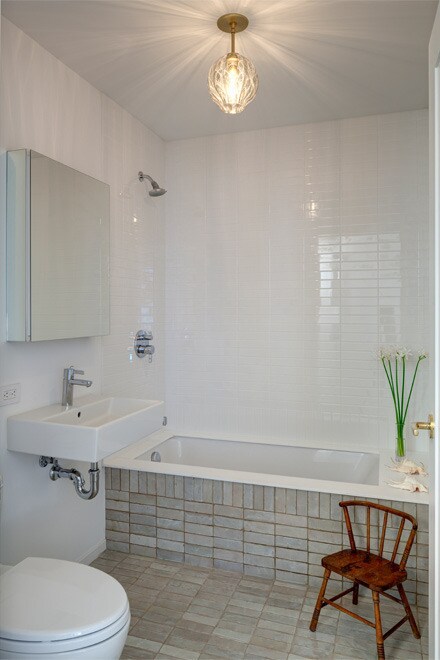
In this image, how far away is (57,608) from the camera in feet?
5.15

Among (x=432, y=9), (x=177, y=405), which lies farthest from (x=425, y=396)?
(x=432, y=9)

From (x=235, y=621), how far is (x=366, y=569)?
654 mm

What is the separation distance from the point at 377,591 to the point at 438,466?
2.69 ft

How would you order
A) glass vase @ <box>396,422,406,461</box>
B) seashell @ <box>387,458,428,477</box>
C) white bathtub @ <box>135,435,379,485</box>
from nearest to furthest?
1. seashell @ <box>387,458,428,477</box>
2. glass vase @ <box>396,422,406,461</box>
3. white bathtub @ <box>135,435,379,485</box>

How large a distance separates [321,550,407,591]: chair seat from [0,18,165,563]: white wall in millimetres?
1371

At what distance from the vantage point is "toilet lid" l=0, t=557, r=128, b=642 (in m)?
1.47

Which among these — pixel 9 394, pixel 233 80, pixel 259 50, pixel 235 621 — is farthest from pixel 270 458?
pixel 259 50

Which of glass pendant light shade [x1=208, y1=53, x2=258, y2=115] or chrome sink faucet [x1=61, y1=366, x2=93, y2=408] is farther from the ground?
glass pendant light shade [x1=208, y1=53, x2=258, y2=115]

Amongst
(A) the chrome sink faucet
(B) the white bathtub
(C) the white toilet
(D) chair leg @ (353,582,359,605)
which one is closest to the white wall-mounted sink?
(A) the chrome sink faucet

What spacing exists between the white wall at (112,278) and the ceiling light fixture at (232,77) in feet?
2.91

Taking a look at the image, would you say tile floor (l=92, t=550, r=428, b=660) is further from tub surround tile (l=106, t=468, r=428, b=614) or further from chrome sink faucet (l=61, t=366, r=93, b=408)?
chrome sink faucet (l=61, t=366, r=93, b=408)

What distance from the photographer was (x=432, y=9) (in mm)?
2090

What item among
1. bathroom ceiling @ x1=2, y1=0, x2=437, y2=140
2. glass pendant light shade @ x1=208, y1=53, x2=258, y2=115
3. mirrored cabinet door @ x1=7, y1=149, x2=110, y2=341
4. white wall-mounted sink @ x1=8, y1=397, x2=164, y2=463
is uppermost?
bathroom ceiling @ x1=2, y1=0, x2=437, y2=140

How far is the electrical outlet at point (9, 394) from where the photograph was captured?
2168 millimetres
